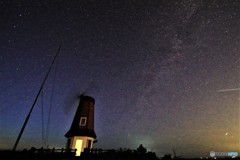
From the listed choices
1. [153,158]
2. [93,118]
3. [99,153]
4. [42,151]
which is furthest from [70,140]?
[153,158]

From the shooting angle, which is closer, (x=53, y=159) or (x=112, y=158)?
(x=53, y=159)

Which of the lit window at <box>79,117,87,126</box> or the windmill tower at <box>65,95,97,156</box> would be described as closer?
the windmill tower at <box>65,95,97,156</box>

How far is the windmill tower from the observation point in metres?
26.3

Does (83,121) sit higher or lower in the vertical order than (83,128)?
higher

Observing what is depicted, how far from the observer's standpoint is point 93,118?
1194 inches

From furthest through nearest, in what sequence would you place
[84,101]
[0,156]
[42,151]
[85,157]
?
[84,101] → [42,151] → [85,157] → [0,156]

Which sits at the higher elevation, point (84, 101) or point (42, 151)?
point (84, 101)

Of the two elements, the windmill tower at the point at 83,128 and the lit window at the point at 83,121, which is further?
the lit window at the point at 83,121

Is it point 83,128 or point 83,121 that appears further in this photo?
point 83,121

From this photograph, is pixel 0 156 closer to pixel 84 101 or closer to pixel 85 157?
pixel 85 157

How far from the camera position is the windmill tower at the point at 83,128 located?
26281mm

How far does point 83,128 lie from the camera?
27500 mm

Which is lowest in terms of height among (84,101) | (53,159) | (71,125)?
(53,159)

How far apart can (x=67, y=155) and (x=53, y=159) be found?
5.71 feet
